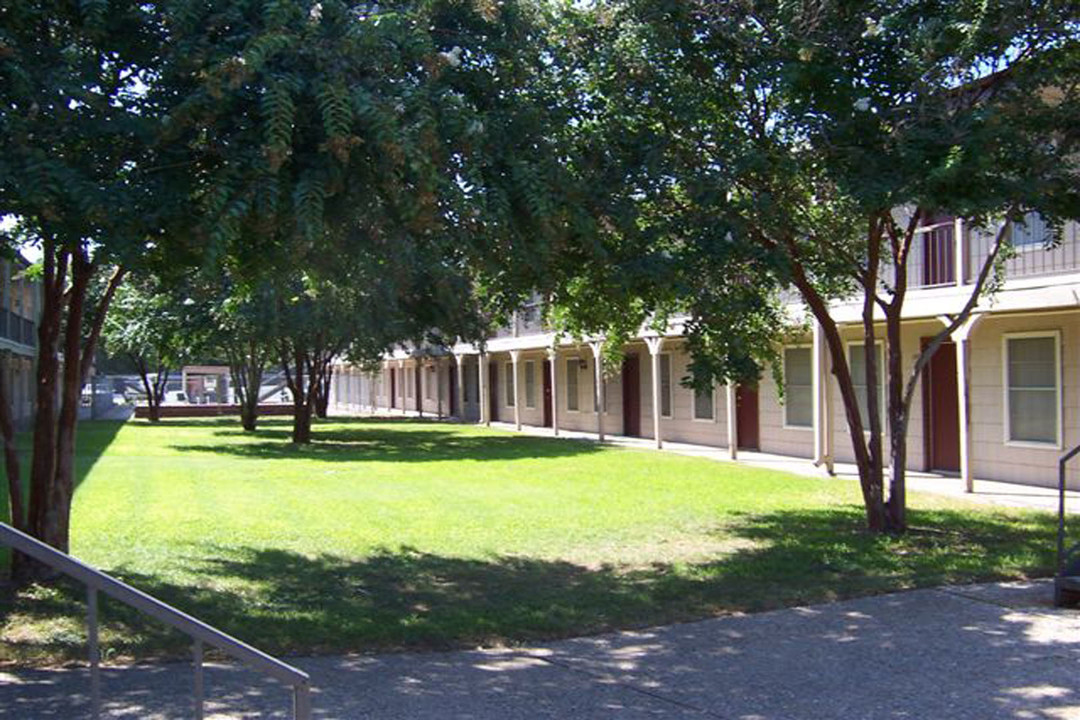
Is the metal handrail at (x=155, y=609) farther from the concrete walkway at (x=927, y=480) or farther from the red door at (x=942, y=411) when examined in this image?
the red door at (x=942, y=411)

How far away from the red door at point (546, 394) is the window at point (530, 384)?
34.8 inches

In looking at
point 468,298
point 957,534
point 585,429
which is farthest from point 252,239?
point 585,429

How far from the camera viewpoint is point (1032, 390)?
1541 cm

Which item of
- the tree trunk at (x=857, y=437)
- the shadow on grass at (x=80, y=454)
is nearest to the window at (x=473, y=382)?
the shadow on grass at (x=80, y=454)

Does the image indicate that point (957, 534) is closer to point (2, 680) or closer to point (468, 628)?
point (468, 628)

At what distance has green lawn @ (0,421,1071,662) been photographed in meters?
7.66

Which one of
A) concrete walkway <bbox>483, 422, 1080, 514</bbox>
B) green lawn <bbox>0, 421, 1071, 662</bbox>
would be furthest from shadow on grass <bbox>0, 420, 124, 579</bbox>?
concrete walkway <bbox>483, 422, 1080, 514</bbox>

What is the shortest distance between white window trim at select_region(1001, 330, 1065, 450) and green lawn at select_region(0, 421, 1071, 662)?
2.29 m

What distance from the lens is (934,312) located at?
611 inches

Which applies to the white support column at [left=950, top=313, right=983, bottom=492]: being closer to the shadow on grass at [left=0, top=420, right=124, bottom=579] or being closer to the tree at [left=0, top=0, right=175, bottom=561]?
the tree at [left=0, top=0, right=175, bottom=561]

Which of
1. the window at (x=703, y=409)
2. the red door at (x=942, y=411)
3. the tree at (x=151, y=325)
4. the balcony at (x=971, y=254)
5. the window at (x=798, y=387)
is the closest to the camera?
the balcony at (x=971, y=254)

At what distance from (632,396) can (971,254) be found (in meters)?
13.6

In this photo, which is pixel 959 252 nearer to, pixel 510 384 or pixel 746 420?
pixel 746 420

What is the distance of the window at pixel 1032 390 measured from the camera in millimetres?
15008
